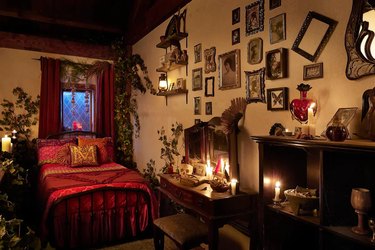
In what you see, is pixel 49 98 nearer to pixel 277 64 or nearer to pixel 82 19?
pixel 82 19

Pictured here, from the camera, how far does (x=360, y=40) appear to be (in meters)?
1.49

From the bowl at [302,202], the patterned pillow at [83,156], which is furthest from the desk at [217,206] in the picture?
the patterned pillow at [83,156]

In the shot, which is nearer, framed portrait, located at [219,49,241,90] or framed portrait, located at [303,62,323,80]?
framed portrait, located at [303,62,323,80]

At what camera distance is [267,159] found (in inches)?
69.4

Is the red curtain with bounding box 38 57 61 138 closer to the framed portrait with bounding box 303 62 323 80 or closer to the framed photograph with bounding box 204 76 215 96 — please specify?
the framed photograph with bounding box 204 76 215 96

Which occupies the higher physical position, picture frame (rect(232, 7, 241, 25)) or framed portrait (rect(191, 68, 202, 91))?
picture frame (rect(232, 7, 241, 25))

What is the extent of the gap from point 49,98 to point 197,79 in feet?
9.28

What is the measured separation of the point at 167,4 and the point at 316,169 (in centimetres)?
276

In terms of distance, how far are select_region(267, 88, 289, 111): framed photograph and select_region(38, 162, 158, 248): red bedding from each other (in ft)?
5.82

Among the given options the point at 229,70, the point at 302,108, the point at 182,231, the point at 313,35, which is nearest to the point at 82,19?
the point at 229,70

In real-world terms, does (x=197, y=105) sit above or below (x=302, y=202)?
above

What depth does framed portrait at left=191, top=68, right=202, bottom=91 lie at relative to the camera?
2.95 m


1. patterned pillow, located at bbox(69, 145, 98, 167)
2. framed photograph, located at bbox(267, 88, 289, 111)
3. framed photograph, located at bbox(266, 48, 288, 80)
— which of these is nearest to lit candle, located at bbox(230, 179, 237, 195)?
framed photograph, located at bbox(267, 88, 289, 111)

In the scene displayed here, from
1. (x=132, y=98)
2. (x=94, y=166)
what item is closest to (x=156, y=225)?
(x=94, y=166)
